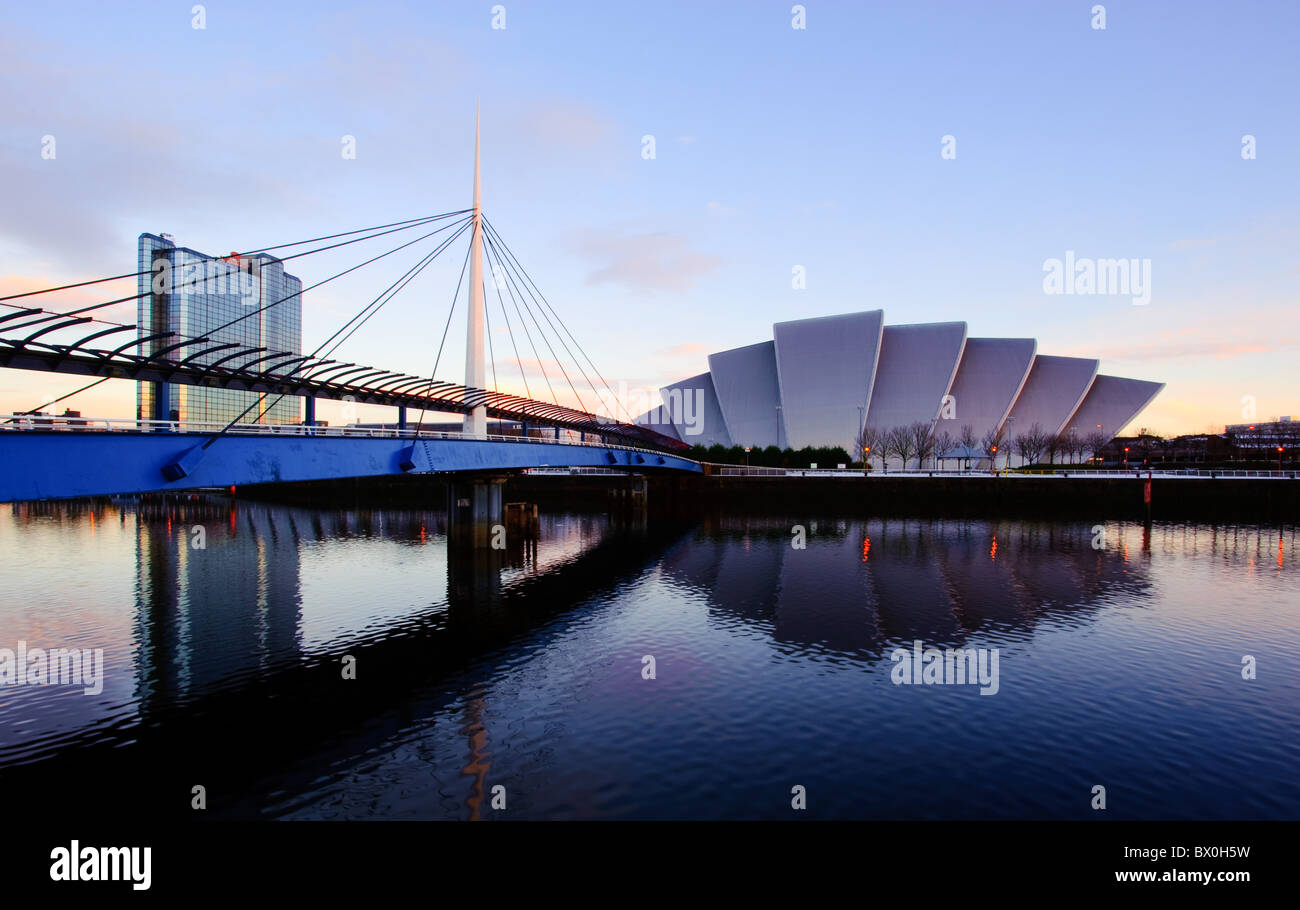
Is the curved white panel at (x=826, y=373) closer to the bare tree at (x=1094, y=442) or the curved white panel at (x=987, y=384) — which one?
the curved white panel at (x=987, y=384)

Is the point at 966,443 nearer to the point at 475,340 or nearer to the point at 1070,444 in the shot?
the point at 1070,444

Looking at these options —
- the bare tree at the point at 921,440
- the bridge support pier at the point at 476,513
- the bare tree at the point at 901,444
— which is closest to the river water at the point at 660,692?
the bridge support pier at the point at 476,513

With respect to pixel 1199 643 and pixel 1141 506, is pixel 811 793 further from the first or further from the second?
pixel 1141 506

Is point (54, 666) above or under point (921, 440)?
under

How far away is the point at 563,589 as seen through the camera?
89.0 feet

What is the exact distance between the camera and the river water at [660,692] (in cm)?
1029

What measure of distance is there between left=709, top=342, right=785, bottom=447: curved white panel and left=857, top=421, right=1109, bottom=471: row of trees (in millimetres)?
15660

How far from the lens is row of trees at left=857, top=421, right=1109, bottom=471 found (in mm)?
91688

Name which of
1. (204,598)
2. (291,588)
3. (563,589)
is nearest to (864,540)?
(563,589)

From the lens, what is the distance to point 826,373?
327 ft

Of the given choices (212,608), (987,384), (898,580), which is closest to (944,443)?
(987,384)

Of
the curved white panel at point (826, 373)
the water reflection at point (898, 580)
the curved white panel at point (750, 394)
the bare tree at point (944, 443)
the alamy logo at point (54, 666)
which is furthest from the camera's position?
the curved white panel at point (750, 394)

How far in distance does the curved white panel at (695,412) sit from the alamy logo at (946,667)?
93.6m
